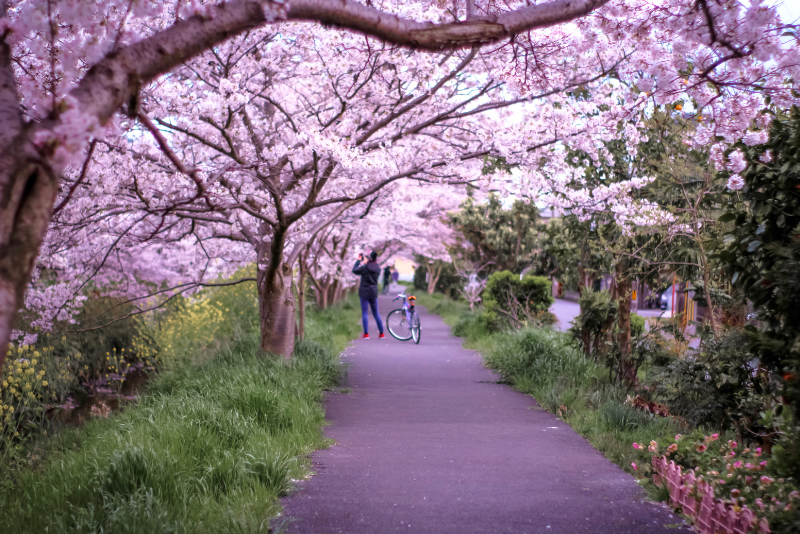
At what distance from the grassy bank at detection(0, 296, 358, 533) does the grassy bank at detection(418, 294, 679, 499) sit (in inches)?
104

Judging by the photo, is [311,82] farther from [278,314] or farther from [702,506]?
[702,506]

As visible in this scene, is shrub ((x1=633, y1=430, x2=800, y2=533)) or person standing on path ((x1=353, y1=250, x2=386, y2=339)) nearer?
shrub ((x1=633, y1=430, x2=800, y2=533))

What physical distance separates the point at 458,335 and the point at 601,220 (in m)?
8.30

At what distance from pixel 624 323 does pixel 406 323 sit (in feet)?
25.9

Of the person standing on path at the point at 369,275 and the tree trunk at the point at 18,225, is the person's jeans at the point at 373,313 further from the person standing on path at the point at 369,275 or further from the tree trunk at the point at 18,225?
the tree trunk at the point at 18,225

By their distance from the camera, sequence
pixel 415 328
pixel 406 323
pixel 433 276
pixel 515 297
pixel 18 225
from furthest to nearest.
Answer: pixel 433 276 → pixel 406 323 → pixel 415 328 → pixel 515 297 → pixel 18 225

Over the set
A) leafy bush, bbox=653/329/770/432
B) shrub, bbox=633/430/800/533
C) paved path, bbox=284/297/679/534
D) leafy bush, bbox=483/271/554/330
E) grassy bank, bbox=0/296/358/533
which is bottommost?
paved path, bbox=284/297/679/534

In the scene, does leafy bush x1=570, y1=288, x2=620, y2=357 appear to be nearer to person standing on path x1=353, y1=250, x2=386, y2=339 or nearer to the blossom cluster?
the blossom cluster

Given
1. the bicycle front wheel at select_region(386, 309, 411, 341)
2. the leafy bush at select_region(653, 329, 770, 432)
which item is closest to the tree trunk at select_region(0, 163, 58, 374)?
the leafy bush at select_region(653, 329, 770, 432)

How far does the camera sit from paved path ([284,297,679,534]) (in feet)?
13.0

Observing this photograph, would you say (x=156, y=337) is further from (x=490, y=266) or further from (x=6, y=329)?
(x=490, y=266)

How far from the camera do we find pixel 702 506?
151 inches

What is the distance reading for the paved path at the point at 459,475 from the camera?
3.96 meters

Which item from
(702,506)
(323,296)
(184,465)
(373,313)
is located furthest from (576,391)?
(323,296)
